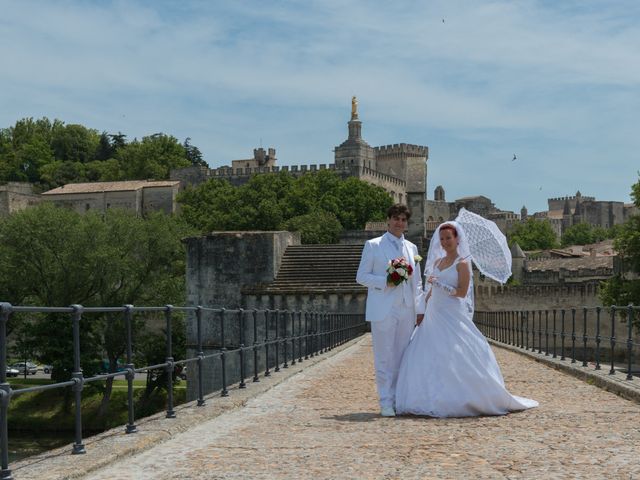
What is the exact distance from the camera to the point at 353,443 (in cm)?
716

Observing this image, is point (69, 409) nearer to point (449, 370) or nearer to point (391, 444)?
point (449, 370)

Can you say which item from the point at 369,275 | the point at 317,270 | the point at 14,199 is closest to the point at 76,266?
the point at 317,270

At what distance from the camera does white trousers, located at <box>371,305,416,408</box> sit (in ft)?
A: 29.0

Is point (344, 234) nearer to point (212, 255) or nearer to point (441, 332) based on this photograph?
point (212, 255)

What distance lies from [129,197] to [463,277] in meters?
90.3

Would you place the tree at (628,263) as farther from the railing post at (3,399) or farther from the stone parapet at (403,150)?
the stone parapet at (403,150)

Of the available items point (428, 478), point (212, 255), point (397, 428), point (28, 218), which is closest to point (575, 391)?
point (397, 428)

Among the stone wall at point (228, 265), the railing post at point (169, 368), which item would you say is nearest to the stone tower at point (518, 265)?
the stone wall at point (228, 265)

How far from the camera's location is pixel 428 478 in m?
5.77

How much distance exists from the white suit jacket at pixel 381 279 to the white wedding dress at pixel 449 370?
0.67 feet

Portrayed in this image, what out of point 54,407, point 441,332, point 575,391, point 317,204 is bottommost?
point 54,407

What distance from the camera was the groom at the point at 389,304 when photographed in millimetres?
8859

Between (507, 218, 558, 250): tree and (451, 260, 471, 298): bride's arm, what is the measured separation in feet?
364

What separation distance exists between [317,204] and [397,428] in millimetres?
68033
